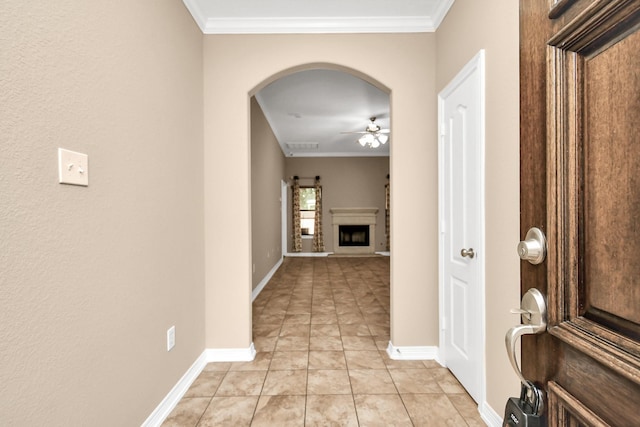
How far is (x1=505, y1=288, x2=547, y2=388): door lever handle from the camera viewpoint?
577 millimetres

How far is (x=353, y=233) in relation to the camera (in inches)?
388

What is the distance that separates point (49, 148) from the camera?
1.11 meters

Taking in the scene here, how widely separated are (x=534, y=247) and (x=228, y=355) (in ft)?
8.50

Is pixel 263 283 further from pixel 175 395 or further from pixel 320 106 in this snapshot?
pixel 175 395

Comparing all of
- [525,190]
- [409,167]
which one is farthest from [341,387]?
[525,190]

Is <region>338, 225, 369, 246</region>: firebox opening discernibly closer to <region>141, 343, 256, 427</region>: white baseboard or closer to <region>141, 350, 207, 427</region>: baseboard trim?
<region>141, 343, 256, 427</region>: white baseboard

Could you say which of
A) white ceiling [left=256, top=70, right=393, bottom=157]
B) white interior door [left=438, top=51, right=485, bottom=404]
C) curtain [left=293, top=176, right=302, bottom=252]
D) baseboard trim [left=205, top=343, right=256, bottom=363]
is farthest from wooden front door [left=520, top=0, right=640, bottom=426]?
curtain [left=293, top=176, right=302, bottom=252]

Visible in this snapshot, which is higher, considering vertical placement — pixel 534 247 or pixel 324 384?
pixel 534 247

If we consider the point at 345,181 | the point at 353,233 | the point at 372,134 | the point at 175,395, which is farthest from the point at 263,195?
the point at 353,233

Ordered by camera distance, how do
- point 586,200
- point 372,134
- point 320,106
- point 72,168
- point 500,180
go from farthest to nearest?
point 372,134 < point 320,106 < point 500,180 < point 72,168 < point 586,200

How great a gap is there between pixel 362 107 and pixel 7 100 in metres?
5.00

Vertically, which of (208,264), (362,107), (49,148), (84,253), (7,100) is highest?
(362,107)

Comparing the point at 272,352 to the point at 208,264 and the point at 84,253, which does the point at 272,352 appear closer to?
the point at 208,264

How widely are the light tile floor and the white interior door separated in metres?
0.24
